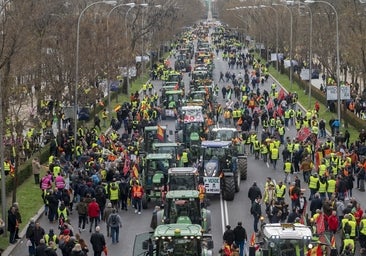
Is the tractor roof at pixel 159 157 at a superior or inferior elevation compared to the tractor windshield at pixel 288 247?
inferior

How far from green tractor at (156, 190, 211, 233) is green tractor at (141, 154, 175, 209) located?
20.2 ft

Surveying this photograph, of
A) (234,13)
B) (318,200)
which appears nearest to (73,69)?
(318,200)

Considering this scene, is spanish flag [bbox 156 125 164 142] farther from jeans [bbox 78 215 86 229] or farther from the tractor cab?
the tractor cab

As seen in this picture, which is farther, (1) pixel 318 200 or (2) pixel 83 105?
(2) pixel 83 105

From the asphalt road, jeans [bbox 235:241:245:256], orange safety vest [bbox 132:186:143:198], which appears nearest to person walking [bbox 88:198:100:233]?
the asphalt road

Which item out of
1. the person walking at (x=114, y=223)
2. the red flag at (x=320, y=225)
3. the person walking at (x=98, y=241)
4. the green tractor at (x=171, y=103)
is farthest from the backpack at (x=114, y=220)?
the green tractor at (x=171, y=103)

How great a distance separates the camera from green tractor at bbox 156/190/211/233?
25.3 meters

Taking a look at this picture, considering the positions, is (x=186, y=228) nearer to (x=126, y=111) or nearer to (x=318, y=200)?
(x=318, y=200)

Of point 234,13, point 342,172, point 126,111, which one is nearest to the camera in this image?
point 342,172

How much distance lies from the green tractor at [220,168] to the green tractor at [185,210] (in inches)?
278

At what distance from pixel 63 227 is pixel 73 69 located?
2695 centimetres

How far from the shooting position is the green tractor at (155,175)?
1276 inches

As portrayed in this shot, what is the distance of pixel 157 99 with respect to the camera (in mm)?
63281

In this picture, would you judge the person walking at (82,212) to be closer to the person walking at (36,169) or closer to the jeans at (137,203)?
the jeans at (137,203)
